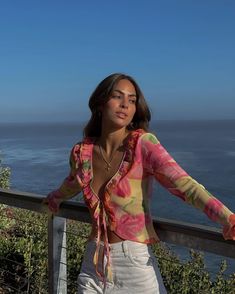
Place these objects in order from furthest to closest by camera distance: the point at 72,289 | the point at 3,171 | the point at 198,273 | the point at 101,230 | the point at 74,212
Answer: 1. the point at 3,171
2. the point at 72,289
3. the point at 198,273
4. the point at 74,212
5. the point at 101,230

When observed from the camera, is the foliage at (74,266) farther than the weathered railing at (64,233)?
Yes

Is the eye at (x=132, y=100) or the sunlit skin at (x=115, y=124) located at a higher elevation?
the eye at (x=132, y=100)

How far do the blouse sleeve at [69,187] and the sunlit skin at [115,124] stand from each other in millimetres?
120

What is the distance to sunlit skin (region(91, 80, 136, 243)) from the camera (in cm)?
239

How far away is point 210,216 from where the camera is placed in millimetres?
2049

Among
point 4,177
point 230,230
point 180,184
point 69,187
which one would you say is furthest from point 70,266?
point 4,177

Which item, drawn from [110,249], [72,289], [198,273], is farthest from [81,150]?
[72,289]

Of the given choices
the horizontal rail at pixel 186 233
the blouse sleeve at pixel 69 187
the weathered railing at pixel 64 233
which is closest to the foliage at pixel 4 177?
the weathered railing at pixel 64 233

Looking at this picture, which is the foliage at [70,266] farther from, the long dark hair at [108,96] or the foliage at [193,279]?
the long dark hair at [108,96]

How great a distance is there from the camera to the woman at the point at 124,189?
88.4 inches

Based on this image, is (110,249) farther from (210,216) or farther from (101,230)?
(210,216)

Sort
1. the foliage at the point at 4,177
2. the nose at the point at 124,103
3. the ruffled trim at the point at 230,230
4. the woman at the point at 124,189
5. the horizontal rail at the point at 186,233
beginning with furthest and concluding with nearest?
the foliage at the point at 4,177 < the nose at the point at 124,103 < the woman at the point at 124,189 < the horizontal rail at the point at 186,233 < the ruffled trim at the point at 230,230

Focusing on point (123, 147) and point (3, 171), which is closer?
point (123, 147)

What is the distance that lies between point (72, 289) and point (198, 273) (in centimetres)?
97
